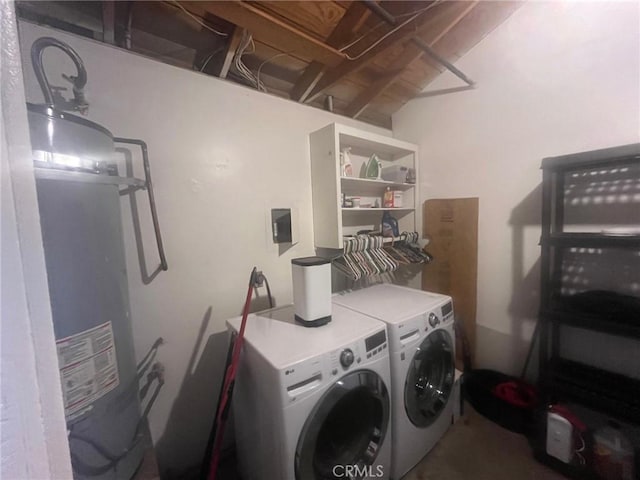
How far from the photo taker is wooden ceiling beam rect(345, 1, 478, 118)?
145cm

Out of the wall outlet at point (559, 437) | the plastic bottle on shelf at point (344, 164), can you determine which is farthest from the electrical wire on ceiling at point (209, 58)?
the wall outlet at point (559, 437)

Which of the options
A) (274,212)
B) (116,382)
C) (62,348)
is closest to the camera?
(62,348)

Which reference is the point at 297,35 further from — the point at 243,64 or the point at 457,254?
the point at 457,254

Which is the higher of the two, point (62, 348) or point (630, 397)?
point (62, 348)

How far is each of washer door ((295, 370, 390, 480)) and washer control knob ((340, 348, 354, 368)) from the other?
A: 0.16ft

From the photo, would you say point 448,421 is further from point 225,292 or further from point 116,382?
point 116,382

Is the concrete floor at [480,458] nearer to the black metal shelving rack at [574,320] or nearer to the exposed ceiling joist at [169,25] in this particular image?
the black metal shelving rack at [574,320]

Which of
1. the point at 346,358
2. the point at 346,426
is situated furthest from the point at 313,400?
the point at 346,426

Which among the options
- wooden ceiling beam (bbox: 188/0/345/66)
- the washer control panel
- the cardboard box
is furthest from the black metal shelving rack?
wooden ceiling beam (bbox: 188/0/345/66)

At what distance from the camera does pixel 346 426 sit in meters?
1.14

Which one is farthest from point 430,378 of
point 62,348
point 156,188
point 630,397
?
point 156,188

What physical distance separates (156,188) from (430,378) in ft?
6.06

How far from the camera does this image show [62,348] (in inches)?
26.4

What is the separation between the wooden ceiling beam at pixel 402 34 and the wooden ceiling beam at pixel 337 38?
0.40ft
